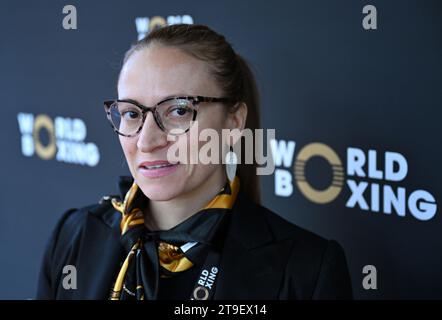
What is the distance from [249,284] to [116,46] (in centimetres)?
110

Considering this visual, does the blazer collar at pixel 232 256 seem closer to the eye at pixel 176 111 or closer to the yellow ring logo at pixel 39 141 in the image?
the eye at pixel 176 111

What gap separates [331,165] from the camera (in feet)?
5.00

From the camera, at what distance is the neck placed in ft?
3.91

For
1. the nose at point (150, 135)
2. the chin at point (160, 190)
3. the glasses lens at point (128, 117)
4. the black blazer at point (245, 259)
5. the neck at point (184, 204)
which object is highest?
the glasses lens at point (128, 117)

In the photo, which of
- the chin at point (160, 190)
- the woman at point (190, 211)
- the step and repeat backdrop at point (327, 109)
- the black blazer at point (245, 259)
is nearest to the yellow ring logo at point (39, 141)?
the step and repeat backdrop at point (327, 109)

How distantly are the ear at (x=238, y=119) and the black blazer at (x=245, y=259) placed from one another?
130 mm

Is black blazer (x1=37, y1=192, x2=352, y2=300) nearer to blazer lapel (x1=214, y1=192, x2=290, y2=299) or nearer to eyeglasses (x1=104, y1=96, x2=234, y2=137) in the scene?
blazer lapel (x1=214, y1=192, x2=290, y2=299)

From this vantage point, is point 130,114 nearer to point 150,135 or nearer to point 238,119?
point 150,135

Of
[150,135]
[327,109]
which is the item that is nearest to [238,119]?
[150,135]

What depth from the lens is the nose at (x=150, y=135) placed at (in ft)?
3.65

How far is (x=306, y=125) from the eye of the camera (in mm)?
1565

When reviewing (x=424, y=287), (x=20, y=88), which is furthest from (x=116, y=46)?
(x=424, y=287)

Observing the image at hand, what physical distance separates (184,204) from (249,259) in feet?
0.56
